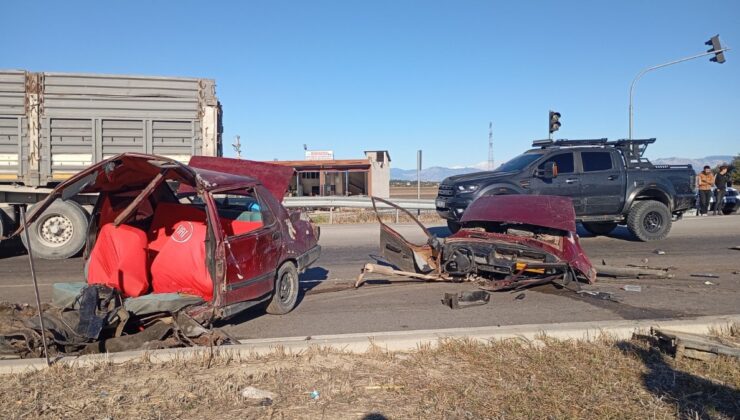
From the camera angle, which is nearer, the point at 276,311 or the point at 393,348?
the point at 393,348

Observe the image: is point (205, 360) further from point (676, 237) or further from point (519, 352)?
point (676, 237)

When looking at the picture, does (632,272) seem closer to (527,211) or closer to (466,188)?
(527,211)

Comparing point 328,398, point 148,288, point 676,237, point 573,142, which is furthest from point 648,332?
point 676,237

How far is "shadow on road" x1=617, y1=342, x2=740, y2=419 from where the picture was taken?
3.55m

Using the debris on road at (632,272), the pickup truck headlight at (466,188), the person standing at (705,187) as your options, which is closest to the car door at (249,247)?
the debris on road at (632,272)

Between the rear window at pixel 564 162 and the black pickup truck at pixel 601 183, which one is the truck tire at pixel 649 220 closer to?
the black pickup truck at pixel 601 183

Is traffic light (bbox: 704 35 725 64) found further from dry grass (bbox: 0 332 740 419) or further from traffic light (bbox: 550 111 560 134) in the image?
dry grass (bbox: 0 332 740 419)

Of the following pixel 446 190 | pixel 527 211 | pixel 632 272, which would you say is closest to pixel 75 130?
pixel 446 190

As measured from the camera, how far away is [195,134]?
11.8 metres

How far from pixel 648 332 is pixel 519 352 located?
1384 millimetres

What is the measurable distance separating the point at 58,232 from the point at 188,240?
6.44m

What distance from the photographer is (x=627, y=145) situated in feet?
41.7

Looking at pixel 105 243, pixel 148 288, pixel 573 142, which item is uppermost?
pixel 573 142

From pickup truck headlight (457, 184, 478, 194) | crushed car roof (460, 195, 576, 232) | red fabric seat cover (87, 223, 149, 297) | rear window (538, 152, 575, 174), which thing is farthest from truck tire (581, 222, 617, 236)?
red fabric seat cover (87, 223, 149, 297)
